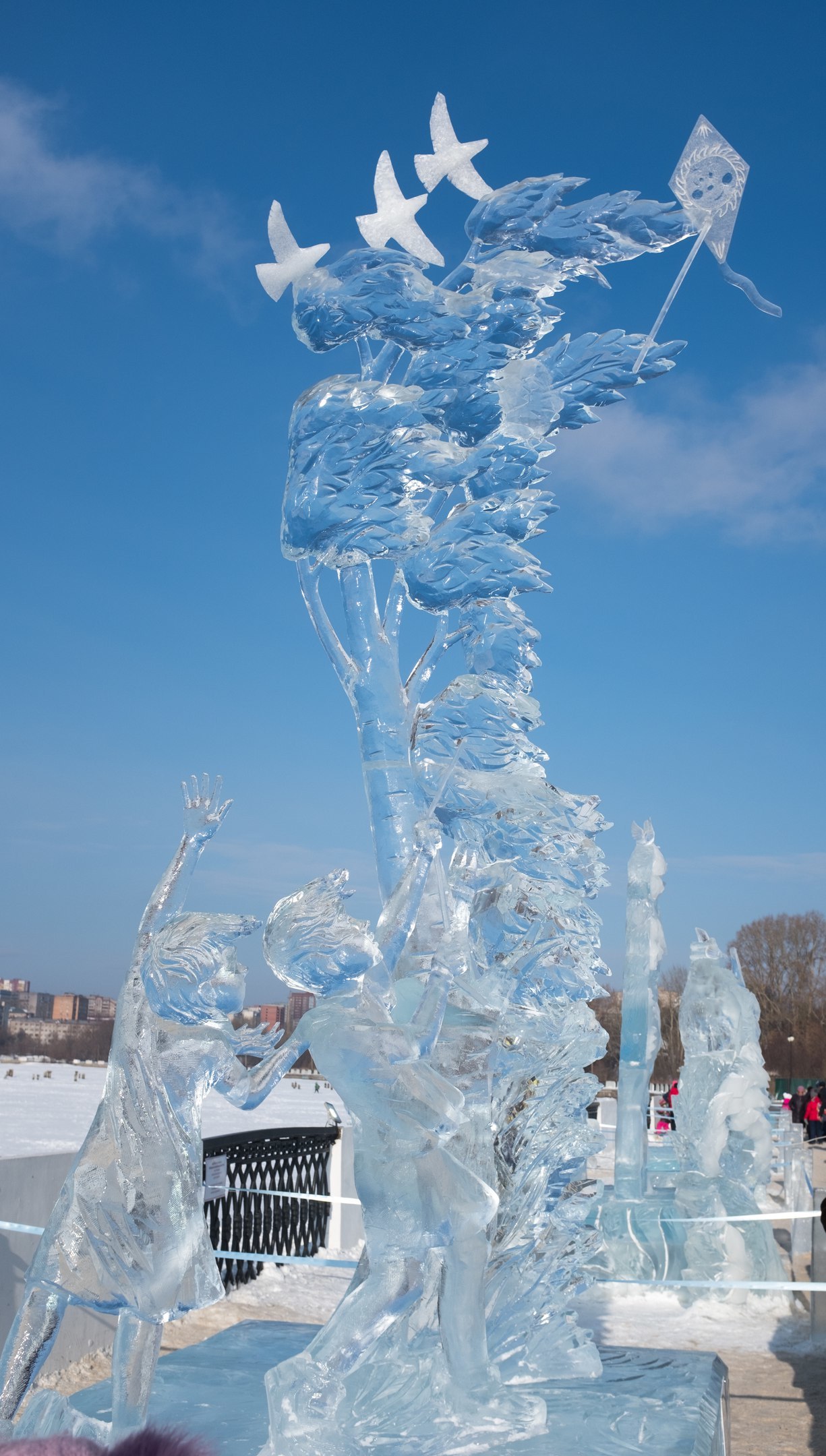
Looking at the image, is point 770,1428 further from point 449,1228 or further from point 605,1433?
point 449,1228

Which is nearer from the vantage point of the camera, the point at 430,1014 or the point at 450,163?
the point at 430,1014

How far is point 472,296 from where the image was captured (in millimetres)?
4996

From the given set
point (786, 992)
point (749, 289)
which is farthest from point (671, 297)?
point (786, 992)

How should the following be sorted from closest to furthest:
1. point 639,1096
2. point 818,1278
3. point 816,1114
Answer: point 818,1278 → point 639,1096 → point 816,1114

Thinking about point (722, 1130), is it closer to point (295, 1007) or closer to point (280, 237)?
point (295, 1007)

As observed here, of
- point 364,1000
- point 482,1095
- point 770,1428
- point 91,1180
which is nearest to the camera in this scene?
point 91,1180

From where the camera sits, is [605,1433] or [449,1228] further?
[605,1433]

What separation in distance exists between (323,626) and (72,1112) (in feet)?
47.2

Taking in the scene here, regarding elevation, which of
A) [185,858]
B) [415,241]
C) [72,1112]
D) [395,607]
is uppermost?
[415,241]

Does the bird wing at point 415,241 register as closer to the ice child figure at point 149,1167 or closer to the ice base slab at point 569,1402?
the ice child figure at point 149,1167

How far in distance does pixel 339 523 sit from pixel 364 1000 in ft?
6.90

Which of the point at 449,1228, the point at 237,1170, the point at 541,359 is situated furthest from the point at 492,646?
the point at 237,1170

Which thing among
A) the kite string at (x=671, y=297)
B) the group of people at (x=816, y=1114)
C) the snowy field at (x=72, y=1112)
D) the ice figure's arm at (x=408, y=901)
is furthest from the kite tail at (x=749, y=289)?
the group of people at (x=816, y=1114)

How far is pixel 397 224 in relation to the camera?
199 inches
